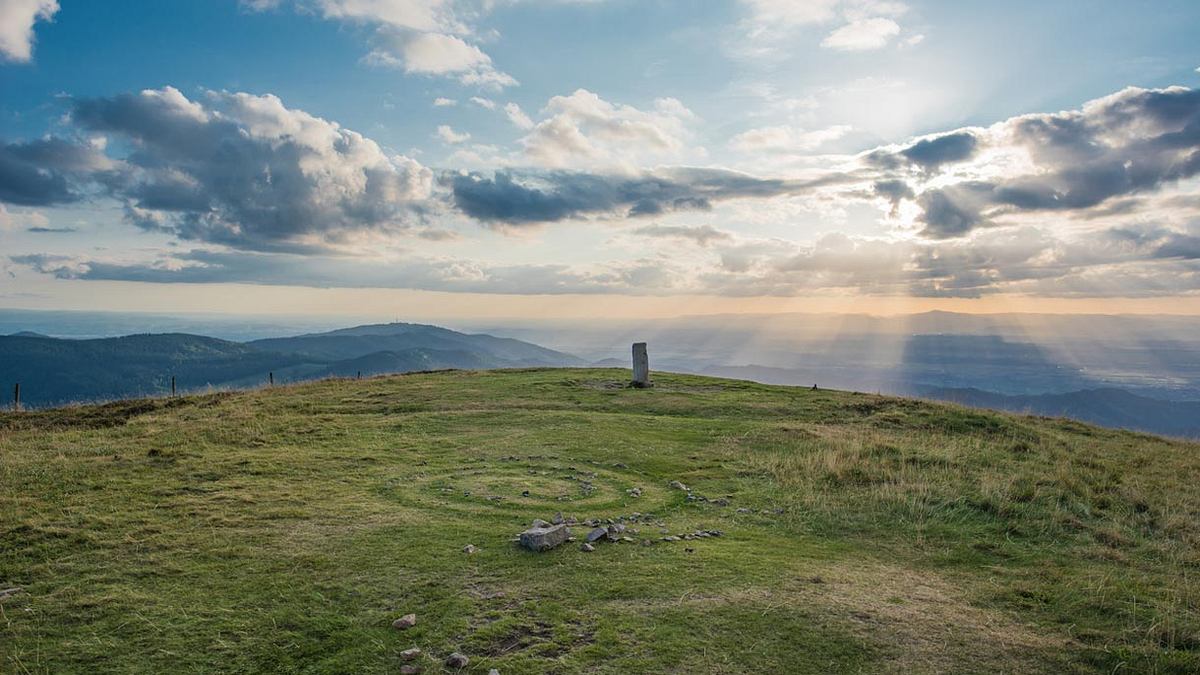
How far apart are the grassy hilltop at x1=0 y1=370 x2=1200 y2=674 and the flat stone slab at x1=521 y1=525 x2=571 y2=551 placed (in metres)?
0.28

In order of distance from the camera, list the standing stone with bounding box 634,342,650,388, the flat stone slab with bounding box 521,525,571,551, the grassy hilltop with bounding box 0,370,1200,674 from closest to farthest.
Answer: the grassy hilltop with bounding box 0,370,1200,674 → the flat stone slab with bounding box 521,525,571,551 → the standing stone with bounding box 634,342,650,388

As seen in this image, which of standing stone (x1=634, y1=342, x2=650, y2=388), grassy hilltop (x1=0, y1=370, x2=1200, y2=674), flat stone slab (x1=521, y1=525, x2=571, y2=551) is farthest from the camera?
standing stone (x1=634, y1=342, x2=650, y2=388)

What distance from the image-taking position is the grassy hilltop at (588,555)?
691cm

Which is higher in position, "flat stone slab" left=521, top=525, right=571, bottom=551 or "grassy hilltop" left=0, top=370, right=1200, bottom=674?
"flat stone slab" left=521, top=525, right=571, bottom=551

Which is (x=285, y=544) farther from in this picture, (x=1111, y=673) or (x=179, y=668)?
(x=1111, y=673)

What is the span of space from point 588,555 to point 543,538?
751 millimetres

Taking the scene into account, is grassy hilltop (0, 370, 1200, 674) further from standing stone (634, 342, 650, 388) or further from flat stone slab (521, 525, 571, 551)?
standing stone (634, 342, 650, 388)

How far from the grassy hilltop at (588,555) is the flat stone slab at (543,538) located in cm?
28

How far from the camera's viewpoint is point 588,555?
31.5 feet

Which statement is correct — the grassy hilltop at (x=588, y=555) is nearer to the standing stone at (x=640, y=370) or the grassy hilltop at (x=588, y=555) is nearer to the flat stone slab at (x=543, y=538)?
the flat stone slab at (x=543, y=538)

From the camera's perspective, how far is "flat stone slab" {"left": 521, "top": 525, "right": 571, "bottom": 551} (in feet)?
31.7

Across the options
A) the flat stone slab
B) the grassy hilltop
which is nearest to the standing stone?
the grassy hilltop

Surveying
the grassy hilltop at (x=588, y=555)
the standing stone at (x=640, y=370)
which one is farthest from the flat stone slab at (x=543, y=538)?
the standing stone at (x=640, y=370)

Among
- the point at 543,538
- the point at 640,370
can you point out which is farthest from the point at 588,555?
the point at 640,370
